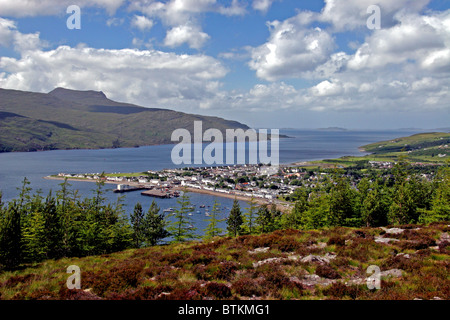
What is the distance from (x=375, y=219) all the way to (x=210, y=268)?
3122 centimetres

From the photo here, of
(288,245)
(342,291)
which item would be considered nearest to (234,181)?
(288,245)

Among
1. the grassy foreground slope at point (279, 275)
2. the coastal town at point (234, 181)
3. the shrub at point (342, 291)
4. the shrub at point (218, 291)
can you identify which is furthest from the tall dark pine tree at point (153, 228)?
the coastal town at point (234, 181)

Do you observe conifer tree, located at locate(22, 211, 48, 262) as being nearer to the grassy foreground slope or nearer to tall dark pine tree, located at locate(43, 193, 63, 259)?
tall dark pine tree, located at locate(43, 193, 63, 259)

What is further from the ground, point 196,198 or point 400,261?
point 400,261

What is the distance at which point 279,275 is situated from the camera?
9.08 m

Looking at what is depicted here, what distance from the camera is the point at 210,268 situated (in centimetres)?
1013

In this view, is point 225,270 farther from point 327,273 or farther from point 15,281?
point 15,281

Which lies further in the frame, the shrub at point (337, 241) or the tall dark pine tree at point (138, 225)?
the tall dark pine tree at point (138, 225)

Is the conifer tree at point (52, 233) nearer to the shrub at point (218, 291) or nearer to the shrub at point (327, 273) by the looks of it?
the shrub at point (218, 291)

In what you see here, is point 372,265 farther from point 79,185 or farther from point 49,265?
point 79,185

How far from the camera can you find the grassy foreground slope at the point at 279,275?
7.70 metres
